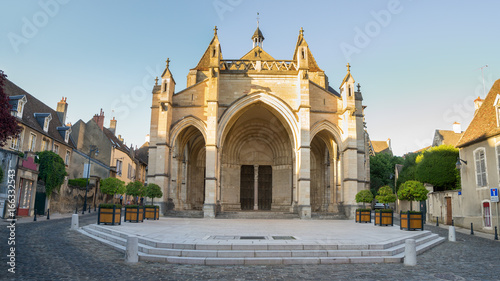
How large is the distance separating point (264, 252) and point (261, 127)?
64.8 ft

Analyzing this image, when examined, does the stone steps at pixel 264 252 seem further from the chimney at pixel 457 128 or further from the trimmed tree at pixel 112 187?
the chimney at pixel 457 128

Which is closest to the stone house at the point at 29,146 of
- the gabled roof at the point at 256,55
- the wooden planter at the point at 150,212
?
the wooden planter at the point at 150,212

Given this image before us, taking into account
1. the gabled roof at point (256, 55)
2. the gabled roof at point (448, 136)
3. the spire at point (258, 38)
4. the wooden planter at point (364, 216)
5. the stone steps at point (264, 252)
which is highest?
the spire at point (258, 38)

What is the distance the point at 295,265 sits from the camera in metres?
7.61

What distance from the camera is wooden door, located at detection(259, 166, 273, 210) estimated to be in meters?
27.7

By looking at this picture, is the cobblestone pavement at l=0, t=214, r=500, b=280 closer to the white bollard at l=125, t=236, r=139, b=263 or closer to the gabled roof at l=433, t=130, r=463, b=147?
the white bollard at l=125, t=236, r=139, b=263

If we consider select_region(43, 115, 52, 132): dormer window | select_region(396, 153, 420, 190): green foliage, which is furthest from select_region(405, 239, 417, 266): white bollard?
select_region(396, 153, 420, 190): green foliage

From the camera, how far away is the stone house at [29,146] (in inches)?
724

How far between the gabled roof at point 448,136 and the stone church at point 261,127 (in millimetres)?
18583

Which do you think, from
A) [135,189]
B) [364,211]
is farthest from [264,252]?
[364,211]

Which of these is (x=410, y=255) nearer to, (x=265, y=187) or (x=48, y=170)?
(x=265, y=187)

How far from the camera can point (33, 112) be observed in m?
24.8

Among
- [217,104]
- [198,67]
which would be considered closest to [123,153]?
[198,67]

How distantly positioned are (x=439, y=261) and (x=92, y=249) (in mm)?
8426
